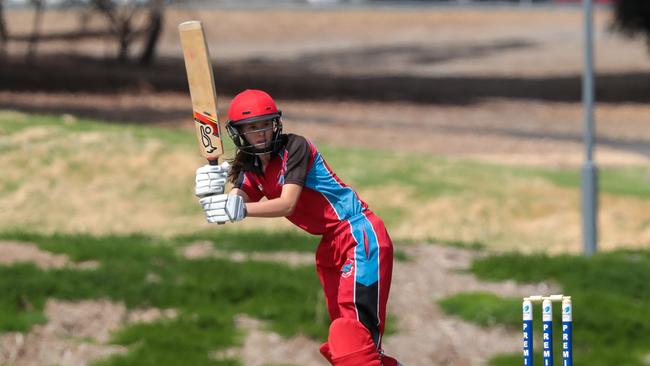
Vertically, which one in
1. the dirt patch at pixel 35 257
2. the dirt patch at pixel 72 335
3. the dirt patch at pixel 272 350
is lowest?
the dirt patch at pixel 272 350

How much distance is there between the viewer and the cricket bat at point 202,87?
6547mm

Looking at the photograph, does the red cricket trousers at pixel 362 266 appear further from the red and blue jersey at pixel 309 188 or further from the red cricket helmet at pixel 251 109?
the red cricket helmet at pixel 251 109

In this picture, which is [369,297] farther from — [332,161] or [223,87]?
[223,87]

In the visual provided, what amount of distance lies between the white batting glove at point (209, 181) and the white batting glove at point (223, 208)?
0.08 metres

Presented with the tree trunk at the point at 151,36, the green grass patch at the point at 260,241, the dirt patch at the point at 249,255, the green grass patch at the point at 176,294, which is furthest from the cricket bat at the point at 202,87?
the tree trunk at the point at 151,36

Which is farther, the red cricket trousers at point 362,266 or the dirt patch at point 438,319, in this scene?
the dirt patch at point 438,319

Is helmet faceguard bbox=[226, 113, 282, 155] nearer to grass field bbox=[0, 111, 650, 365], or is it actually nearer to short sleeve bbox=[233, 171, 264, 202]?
short sleeve bbox=[233, 171, 264, 202]

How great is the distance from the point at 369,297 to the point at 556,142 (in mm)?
20238

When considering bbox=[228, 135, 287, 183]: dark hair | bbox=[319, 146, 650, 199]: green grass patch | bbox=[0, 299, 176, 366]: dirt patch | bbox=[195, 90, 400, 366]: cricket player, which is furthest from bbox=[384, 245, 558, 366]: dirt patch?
bbox=[319, 146, 650, 199]: green grass patch

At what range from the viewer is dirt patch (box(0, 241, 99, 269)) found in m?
11.2

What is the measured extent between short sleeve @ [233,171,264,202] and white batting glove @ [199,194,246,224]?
1.95 ft

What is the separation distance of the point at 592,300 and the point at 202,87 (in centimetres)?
519

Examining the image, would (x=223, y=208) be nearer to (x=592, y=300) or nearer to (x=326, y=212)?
(x=326, y=212)

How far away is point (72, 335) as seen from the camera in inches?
387
